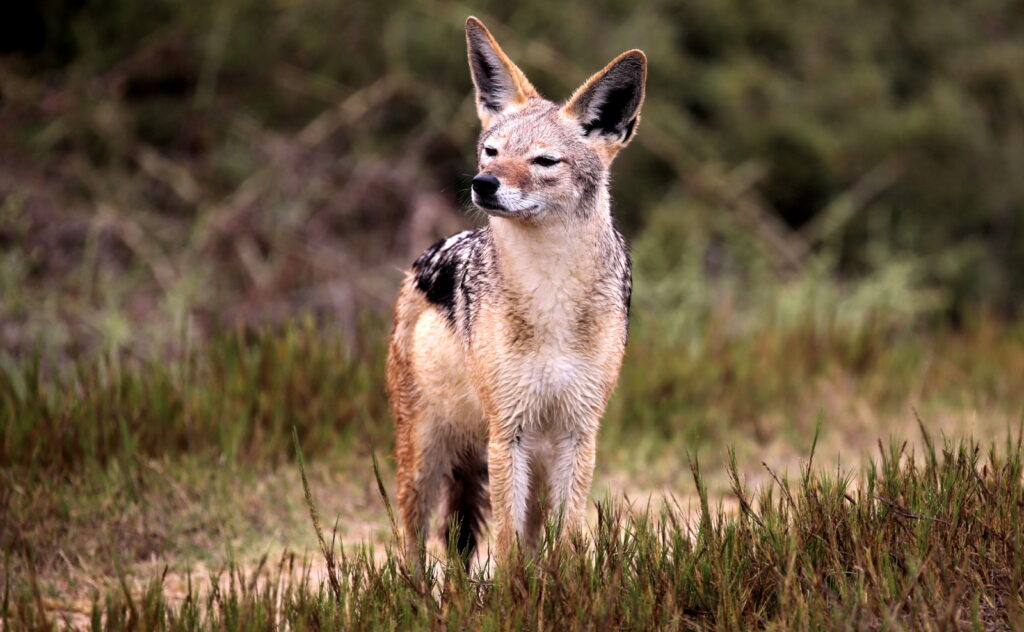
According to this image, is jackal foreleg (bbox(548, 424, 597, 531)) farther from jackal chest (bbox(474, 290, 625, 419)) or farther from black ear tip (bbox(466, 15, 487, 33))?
black ear tip (bbox(466, 15, 487, 33))

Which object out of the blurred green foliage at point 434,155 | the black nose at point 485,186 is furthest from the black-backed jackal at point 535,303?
the blurred green foliage at point 434,155

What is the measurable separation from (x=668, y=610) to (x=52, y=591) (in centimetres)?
283

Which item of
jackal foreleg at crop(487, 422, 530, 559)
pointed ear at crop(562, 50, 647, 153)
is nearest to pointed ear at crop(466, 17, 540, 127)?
pointed ear at crop(562, 50, 647, 153)

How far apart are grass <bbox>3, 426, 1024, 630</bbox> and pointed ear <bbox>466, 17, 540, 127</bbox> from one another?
1851 millimetres

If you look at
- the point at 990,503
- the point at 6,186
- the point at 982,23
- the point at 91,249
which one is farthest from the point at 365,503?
the point at 982,23

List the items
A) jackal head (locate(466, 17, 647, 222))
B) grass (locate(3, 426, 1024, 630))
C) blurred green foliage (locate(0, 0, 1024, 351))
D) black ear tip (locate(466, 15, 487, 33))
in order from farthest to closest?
1. blurred green foliage (locate(0, 0, 1024, 351))
2. black ear tip (locate(466, 15, 487, 33))
3. jackal head (locate(466, 17, 647, 222))
4. grass (locate(3, 426, 1024, 630))

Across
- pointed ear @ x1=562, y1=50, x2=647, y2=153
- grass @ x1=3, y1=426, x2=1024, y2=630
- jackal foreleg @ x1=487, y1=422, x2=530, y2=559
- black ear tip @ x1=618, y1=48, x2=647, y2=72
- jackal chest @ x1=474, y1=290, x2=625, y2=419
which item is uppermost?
black ear tip @ x1=618, y1=48, x2=647, y2=72

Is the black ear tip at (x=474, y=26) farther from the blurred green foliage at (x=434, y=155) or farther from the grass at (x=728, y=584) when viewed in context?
the blurred green foliage at (x=434, y=155)

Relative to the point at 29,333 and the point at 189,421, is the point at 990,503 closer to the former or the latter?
the point at 189,421

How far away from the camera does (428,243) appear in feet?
33.9

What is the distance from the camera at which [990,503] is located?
447 centimetres

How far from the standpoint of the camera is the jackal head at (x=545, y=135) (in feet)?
14.8

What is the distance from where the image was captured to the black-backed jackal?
4.65 m

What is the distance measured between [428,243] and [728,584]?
21.6 feet
